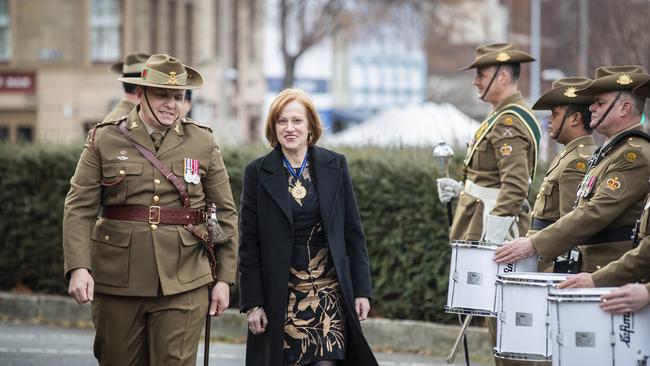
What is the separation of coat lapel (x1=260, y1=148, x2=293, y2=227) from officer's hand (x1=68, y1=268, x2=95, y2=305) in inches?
42.6

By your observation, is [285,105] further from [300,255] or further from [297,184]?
[300,255]

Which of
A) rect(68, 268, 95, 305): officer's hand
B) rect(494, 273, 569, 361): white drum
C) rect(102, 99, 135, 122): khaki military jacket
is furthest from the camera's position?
rect(102, 99, 135, 122): khaki military jacket

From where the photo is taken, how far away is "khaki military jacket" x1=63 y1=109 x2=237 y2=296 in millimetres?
7102

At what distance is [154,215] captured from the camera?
23.5 feet

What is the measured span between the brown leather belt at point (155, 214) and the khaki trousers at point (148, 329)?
0.41 m

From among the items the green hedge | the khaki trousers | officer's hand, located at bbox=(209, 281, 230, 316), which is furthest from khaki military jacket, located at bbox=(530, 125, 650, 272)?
the green hedge

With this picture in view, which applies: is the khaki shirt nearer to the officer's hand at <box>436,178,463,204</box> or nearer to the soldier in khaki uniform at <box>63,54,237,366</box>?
the officer's hand at <box>436,178,463,204</box>

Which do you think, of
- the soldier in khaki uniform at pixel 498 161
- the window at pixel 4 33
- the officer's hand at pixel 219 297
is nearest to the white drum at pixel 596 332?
the officer's hand at pixel 219 297

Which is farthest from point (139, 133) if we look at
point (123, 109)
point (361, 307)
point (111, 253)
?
point (123, 109)

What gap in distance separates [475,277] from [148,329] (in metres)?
2.13

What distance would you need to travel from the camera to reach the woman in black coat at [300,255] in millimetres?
7105

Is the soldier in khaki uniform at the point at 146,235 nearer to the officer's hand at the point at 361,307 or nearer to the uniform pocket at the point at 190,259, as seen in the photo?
Result: the uniform pocket at the point at 190,259

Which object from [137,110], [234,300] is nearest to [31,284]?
[234,300]

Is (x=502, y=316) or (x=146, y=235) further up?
(x=146, y=235)
